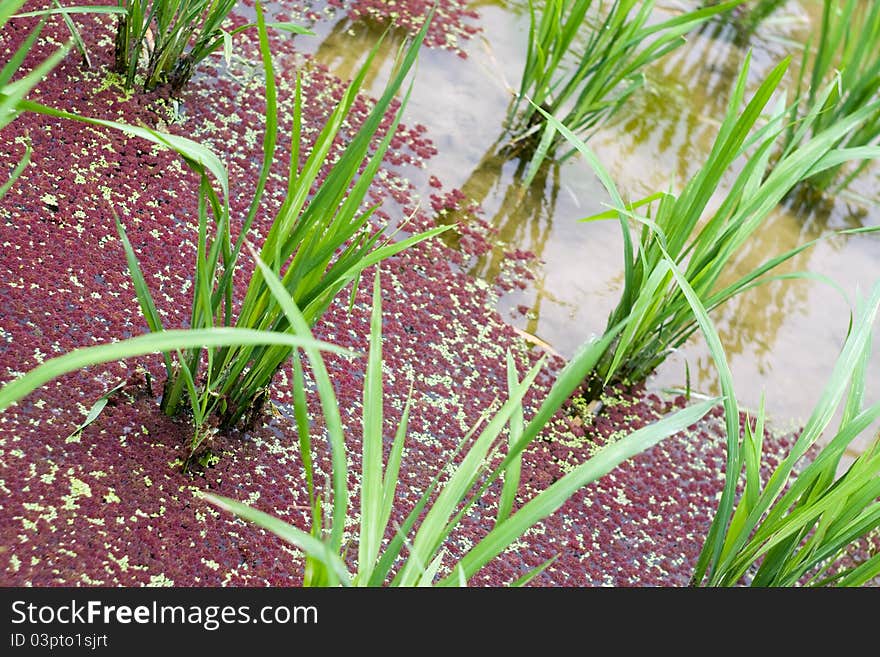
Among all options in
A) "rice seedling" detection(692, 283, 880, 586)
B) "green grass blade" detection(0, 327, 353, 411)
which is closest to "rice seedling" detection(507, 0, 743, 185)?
"rice seedling" detection(692, 283, 880, 586)

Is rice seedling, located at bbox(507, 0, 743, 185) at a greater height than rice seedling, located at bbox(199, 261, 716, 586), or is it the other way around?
rice seedling, located at bbox(507, 0, 743, 185)

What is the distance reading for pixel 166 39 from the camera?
2477mm

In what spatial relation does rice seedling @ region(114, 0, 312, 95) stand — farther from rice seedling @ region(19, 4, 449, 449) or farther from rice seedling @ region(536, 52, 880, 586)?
rice seedling @ region(536, 52, 880, 586)

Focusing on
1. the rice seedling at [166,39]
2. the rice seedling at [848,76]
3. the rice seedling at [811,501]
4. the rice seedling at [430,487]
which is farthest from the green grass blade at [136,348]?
the rice seedling at [848,76]

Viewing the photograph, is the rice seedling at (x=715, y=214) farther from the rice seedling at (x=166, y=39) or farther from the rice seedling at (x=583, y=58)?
the rice seedling at (x=166, y=39)

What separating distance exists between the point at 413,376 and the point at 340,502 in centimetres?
102

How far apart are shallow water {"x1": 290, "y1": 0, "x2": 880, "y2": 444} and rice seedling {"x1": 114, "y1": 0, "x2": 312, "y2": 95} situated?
611mm

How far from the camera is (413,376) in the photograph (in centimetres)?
222

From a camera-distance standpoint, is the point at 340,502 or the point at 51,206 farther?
the point at 51,206

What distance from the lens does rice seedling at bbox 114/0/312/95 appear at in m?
2.37

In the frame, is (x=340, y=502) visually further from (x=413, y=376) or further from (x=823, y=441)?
(x=823, y=441)

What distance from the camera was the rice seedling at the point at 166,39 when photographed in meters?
2.37

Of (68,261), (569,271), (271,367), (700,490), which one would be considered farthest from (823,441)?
(68,261)

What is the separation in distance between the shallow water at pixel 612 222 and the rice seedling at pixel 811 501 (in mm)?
769
